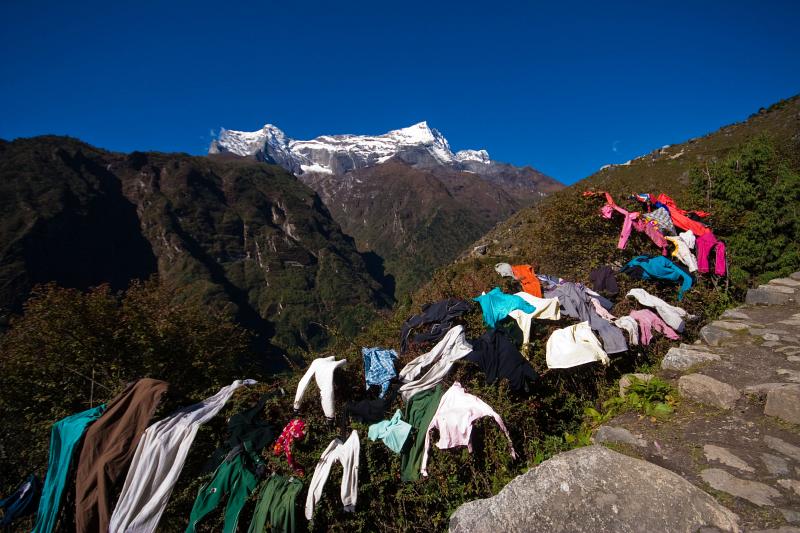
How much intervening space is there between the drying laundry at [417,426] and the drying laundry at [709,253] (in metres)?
7.51

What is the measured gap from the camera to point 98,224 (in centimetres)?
15638

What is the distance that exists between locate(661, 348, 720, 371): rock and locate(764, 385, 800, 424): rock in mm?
1194

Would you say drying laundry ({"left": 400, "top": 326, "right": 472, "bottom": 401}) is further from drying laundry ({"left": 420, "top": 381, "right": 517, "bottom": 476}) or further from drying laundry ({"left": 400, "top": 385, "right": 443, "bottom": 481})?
drying laundry ({"left": 420, "top": 381, "right": 517, "bottom": 476})

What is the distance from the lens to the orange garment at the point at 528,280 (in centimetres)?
742

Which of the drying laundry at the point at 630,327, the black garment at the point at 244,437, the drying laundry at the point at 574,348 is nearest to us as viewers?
the black garment at the point at 244,437

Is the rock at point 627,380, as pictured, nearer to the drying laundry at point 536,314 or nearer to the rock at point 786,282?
the drying laundry at point 536,314

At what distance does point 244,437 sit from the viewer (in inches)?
181

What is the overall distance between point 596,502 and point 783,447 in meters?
1.93

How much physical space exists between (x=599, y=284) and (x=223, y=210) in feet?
714

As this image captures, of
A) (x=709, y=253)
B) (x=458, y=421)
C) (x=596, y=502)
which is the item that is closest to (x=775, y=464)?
(x=596, y=502)

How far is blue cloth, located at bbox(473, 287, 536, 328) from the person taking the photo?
6316 millimetres

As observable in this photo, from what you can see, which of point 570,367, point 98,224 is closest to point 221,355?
point 570,367

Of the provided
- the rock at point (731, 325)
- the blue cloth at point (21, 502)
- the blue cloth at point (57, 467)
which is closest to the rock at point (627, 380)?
the rock at point (731, 325)

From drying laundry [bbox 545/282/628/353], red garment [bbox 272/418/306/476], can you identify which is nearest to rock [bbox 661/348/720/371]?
drying laundry [bbox 545/282/628/353]
